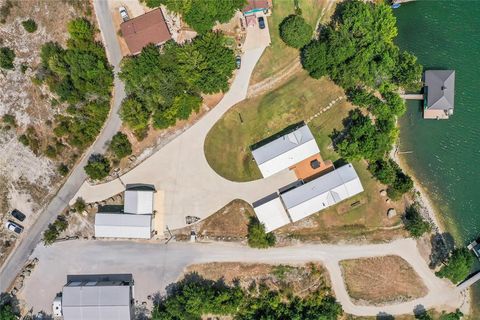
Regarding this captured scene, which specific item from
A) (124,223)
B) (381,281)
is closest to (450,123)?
(381,281)

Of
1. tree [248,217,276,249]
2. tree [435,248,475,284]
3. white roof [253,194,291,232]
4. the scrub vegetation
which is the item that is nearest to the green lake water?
tree [435,248,475,284]

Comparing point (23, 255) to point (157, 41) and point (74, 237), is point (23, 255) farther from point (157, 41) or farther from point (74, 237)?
point (157, 41)

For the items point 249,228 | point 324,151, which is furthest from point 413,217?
point 249,228

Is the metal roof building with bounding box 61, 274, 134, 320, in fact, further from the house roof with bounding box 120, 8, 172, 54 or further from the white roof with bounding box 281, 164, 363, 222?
the house roof with bounding box 120, 8, 172, 54

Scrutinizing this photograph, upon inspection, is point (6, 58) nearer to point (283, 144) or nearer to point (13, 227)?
point (13, 227)

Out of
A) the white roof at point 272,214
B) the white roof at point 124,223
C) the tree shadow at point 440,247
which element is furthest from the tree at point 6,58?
the tree shadow at point 440,247

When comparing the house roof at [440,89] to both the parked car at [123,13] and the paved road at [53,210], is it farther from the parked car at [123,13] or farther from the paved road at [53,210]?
the paved road at [53,210]
